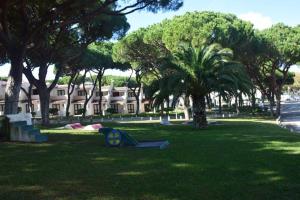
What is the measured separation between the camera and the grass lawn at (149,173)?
752 centimetres

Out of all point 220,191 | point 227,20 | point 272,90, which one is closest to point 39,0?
point 220,191

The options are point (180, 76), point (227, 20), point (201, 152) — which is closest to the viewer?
point (201, 152)

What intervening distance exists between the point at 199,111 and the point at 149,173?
18382 mm

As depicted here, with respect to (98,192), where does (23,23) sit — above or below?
above

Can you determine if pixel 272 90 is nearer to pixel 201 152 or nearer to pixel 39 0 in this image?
pixel 39 0

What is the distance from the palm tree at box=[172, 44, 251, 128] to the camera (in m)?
26.2

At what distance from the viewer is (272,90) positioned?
5600 cm

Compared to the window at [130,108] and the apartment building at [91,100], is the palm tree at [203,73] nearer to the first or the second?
the apartment building at [91,100]

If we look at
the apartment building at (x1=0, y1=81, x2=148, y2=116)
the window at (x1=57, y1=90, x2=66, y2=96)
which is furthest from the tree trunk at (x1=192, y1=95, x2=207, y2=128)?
the window at (x1=57, y1=90, x2=66, y2=96)

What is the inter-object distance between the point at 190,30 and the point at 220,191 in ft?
107

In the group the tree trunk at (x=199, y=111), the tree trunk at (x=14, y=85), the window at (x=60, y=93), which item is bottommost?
the tree trunk at (x=199, y=111)

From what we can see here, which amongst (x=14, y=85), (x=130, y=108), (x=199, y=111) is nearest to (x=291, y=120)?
(x=199, y=111)

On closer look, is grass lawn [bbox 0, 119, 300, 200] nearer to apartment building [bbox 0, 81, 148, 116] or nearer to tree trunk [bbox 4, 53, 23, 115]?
tree trunk [bbox 4, 53, 23, 115]

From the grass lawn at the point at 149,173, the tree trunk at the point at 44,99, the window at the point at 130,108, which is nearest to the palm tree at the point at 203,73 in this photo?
the tree trunk at the point at 44,99
